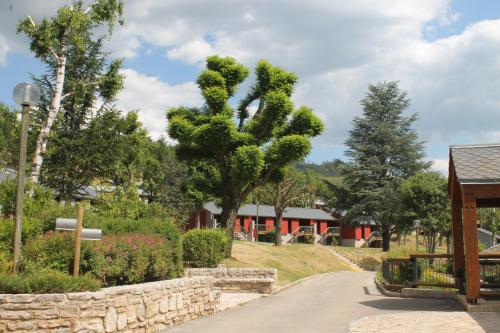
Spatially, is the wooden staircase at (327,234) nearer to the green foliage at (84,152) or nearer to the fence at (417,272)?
the green foliage at (84,152)

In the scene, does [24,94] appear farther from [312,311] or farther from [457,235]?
[457,235]

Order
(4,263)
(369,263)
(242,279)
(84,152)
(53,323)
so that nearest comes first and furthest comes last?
(53,323) < (4,263) < (242,279) < (84,152) < (369,263)

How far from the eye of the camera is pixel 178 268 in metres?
12.9

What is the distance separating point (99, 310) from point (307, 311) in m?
7.02

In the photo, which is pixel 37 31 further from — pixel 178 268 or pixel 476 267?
pixel 476 267

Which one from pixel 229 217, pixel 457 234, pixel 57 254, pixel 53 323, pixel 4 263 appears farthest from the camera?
pixel 229 217

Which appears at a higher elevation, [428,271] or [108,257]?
[108,257]

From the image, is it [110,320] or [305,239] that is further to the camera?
[305,239]

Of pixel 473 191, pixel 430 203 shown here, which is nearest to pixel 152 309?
pixel 473 191

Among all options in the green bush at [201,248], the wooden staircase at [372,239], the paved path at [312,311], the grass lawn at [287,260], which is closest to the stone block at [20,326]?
the paved path at [312,311]

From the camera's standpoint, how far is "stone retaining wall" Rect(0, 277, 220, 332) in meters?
7.49

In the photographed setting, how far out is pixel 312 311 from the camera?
13641mm

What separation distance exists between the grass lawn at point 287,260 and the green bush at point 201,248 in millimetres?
1895

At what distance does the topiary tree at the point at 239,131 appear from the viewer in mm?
23922
